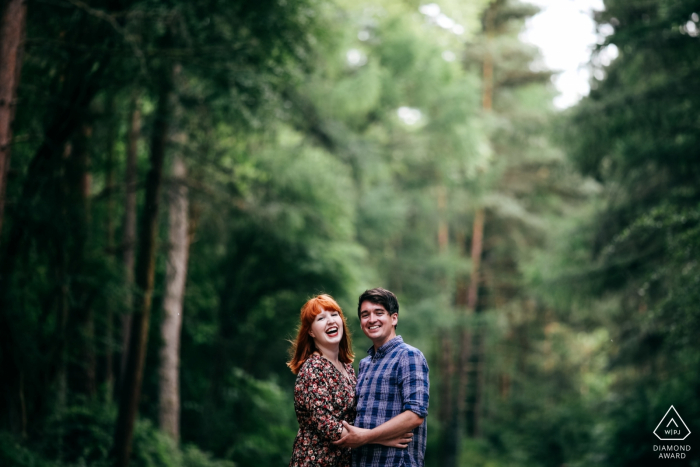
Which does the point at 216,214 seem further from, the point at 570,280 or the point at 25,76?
the point at 570,280

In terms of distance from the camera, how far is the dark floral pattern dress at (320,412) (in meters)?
3.05

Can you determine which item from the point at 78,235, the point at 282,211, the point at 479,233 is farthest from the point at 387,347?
the point at 479,233

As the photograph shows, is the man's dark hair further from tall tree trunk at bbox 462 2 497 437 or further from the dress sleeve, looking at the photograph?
tall tree trunk at bbox 462 2 497 437

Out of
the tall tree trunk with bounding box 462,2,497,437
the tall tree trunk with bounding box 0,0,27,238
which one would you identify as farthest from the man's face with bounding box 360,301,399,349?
the tall tree trunk with bounding box 462,2,497,437

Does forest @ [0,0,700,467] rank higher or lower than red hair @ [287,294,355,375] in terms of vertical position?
higher

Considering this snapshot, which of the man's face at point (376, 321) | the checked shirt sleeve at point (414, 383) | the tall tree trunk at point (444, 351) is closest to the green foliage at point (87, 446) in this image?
the man's face at point (376, 321)

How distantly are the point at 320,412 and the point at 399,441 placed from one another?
1.28ft

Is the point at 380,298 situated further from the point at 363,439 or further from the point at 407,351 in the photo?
the point at 363,439

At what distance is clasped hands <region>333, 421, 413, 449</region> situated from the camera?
3.01 meters

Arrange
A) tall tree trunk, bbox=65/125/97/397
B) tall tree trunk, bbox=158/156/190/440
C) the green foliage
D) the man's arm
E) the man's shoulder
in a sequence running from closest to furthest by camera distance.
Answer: the man's arm, the man's shoulder, the green foliage, tall tree trunk, bbox=65/125/97/397, tall tree trunk, bbox=158/156/190/440

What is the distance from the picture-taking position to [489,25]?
76.2 feet

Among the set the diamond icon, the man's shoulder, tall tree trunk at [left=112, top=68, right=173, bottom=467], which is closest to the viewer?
the man's shoulder

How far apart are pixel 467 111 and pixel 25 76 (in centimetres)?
1117

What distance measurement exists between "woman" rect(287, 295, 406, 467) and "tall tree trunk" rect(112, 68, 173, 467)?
4.87 metres
